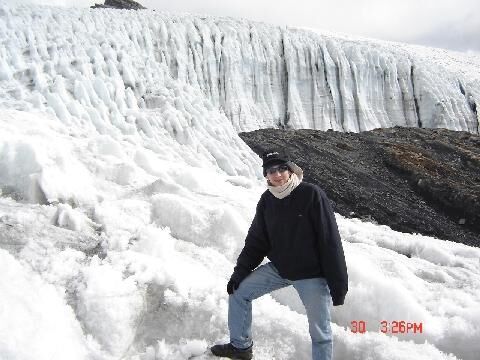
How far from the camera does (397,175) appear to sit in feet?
68.1

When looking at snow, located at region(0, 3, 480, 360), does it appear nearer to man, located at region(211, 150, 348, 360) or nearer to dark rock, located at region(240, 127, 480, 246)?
man, located at region(211, 150, 348, 360)

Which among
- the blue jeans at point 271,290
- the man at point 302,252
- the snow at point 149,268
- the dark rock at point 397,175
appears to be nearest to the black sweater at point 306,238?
the man at point 302,252

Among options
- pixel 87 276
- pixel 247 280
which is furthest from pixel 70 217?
pixel 247 280

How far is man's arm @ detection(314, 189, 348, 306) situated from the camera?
11.7ft

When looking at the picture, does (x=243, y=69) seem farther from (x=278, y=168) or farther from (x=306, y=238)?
(x=306, y=238)

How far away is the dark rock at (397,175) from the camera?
54.7ft

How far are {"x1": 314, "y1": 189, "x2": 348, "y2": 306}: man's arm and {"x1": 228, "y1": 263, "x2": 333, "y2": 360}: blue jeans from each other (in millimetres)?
148

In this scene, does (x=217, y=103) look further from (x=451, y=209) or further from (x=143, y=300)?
(x=143, y=300)

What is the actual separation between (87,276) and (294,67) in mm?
29005

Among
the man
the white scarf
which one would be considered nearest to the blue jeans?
the man

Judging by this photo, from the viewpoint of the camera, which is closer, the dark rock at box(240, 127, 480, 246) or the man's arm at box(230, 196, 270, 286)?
the man's arm at box(230, 196, 270, 286)

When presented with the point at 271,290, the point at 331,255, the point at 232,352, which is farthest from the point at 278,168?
the point at 232,352

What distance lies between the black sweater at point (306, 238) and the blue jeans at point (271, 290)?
11 cm

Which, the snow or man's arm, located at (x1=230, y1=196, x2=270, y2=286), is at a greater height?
man's arm, located at (x1=230, y1=196, x2=270, y2=286)
